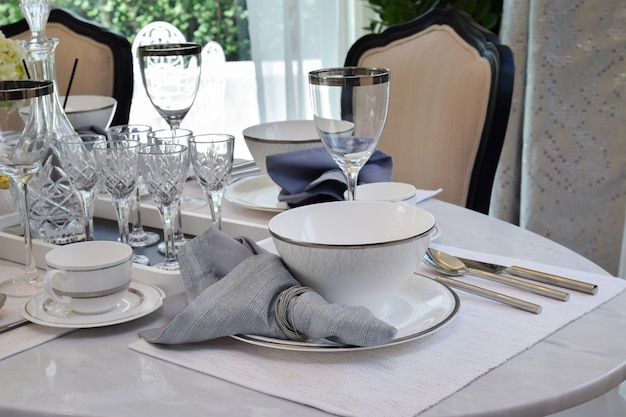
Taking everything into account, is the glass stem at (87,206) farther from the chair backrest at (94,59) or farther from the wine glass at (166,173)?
the chair backrest at (94,59)

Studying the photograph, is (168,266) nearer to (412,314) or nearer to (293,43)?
(412,314)

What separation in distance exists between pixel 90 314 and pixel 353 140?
341mm

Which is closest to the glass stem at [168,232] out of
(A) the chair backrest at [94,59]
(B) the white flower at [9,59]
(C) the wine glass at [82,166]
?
(C) the wine glass at [82,166]

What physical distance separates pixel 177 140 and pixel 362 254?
37 centimetres

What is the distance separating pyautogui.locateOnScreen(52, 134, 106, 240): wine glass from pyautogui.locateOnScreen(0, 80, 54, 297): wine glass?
0.14 feet

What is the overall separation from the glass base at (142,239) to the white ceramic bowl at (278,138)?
21 centimetres

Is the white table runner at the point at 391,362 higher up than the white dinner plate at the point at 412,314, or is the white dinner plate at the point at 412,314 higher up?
the white dinner plate at the point at 412,314

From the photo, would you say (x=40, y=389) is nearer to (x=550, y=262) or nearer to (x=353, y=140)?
(x=353, y=140)

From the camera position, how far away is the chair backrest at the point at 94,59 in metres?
2.16

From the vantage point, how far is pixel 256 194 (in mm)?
1308

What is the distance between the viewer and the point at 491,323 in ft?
2.70

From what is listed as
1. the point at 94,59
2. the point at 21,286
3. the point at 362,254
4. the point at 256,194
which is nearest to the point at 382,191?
the point at 256,194

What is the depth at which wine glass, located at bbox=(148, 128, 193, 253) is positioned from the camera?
1.03 metres

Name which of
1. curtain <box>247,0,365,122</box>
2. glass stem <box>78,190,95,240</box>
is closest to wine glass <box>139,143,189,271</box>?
glass stem <box>78,190,95,240</box>
